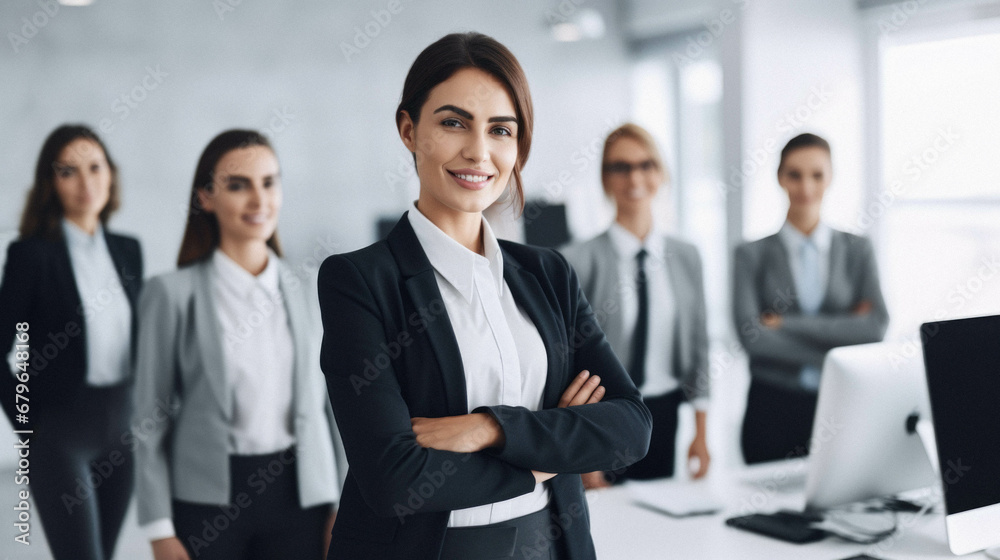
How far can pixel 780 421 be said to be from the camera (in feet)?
10.9

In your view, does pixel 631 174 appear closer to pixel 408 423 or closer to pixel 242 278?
pixel 242 278

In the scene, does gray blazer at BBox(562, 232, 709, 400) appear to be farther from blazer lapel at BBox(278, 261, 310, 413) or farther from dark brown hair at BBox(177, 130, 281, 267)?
dark brown hair at BBox(177, 130, 281, 267)

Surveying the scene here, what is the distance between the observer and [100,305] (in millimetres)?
3008

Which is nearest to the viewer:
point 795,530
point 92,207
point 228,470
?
point 795,530

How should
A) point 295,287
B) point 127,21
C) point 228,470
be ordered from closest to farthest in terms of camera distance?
point 228,470 < point 295,287 < point 127,21

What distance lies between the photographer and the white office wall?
3.54 meters

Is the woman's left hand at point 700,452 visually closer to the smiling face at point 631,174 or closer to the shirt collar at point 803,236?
the smiling face at point 631,174

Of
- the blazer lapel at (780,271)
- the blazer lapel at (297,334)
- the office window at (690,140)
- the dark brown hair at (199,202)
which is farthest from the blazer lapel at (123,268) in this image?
the office window at (690,140)

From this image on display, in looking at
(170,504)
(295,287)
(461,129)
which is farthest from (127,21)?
(461,129)

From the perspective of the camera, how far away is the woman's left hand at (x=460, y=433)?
50.9 inches

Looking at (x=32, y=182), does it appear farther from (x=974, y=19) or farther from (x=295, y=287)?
(x=974, y=19)

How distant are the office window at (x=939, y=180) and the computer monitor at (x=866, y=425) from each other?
2.65m

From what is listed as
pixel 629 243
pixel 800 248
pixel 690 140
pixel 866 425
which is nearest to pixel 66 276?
pixel 629 243

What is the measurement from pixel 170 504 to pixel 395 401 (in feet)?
5.07
